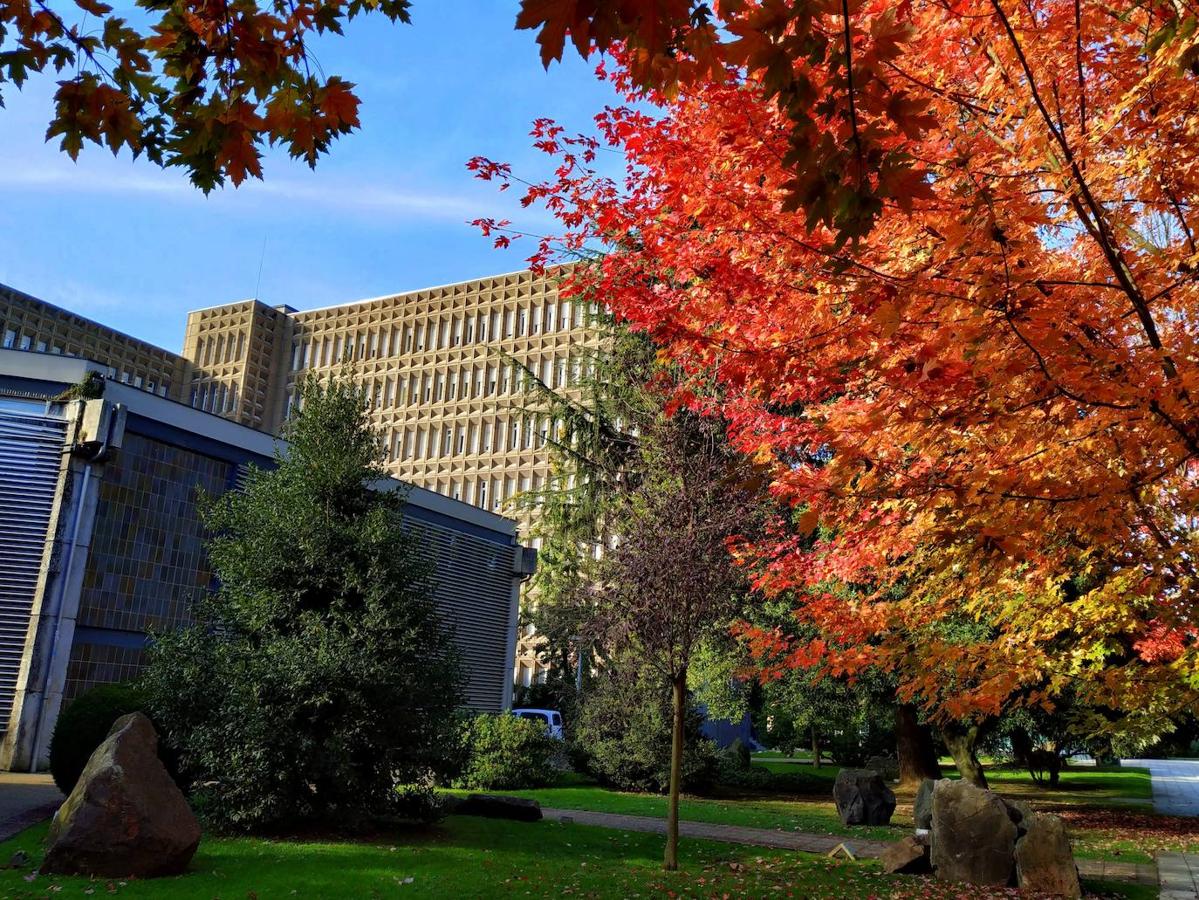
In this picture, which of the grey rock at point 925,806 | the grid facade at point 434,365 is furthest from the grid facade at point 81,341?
the grey rock at point 925,806

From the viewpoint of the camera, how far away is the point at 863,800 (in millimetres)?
17016

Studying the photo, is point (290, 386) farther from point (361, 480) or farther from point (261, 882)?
point (261, 882)

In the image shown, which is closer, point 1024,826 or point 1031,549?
point 1031,549

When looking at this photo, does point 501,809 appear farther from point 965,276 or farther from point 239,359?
point 239,359

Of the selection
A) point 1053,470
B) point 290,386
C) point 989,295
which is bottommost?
point 1053,470

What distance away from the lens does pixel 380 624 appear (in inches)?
464

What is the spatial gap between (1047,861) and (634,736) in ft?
42.6

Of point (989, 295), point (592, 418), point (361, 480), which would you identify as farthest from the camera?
point (592, 418)

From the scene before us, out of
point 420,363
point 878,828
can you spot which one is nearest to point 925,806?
point 878,828

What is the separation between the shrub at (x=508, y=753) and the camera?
20344 millimetres

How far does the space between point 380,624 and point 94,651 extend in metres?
9.09

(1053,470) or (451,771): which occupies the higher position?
(1053,470)

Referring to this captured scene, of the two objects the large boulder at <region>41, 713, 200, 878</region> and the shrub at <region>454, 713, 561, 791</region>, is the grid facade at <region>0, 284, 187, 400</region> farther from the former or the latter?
the large boulder at <region>41, 713, 200, 878</region>

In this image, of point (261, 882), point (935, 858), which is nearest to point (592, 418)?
point (935, 858)
